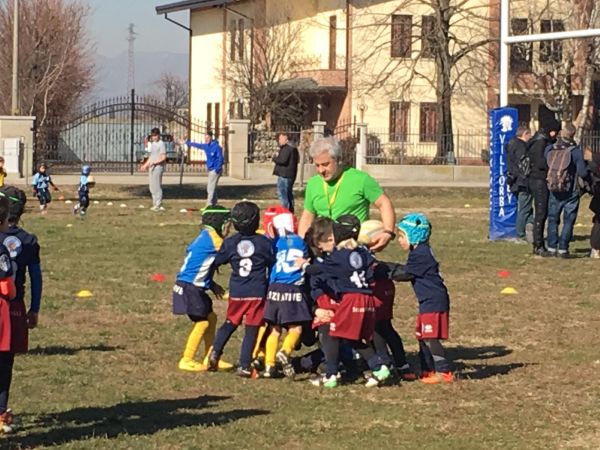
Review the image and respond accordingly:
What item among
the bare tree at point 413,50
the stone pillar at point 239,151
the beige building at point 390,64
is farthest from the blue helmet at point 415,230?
the bare tree at point 413,50

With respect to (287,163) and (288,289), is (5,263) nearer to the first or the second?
(288,289)

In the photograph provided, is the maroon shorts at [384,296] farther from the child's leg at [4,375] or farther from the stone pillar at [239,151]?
the stone pillar at [239,151]

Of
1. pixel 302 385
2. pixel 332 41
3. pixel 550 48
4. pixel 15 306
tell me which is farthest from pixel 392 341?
pixel 332 41

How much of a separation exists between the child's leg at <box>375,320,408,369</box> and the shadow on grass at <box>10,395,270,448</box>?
5.08ft

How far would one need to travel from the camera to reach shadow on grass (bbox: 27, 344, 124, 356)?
10.9 meters

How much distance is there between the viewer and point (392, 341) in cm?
1000

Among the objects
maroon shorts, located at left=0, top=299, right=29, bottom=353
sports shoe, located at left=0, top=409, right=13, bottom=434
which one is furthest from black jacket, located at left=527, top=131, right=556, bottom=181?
sports shoe, located at left=0, top=409, right=13, bottom=434

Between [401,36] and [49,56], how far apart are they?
652 inches

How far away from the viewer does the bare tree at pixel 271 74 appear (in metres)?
55.5

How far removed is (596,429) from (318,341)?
8.53ft

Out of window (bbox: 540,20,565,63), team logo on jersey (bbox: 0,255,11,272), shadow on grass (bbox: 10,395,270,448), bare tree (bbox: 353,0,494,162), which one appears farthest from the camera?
bare tree (bbox: 353,0,494,162)

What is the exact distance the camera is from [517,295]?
1486 centimetres

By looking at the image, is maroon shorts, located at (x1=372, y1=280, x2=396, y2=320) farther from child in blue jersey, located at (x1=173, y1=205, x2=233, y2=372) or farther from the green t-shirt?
child in blue jersey, located at (x1=173, y1=205, x2=233, y2=372)

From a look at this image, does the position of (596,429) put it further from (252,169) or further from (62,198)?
(252,169)
